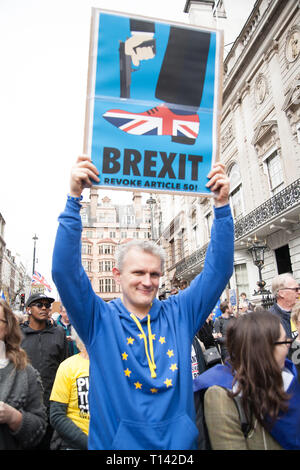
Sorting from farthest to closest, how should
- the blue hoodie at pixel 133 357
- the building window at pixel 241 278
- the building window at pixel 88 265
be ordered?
the building window at pixel 88 265 < the building window at pixel 241 278 < the blue hoodie at pixel 133 357

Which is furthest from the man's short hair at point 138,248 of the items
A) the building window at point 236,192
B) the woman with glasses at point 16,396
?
the building window at point 236,192

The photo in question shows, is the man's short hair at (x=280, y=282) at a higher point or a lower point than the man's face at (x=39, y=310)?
higher

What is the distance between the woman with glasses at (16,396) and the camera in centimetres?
220

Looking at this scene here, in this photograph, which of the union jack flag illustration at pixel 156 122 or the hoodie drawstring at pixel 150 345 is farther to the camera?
the union jack flag illustration at pixel 156 122

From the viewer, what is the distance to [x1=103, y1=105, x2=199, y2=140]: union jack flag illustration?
6.82ft

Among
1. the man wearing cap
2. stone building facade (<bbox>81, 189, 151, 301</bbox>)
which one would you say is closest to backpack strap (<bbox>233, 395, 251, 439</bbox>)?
the man wearing cap

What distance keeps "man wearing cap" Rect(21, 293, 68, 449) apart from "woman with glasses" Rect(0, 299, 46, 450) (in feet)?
4.84

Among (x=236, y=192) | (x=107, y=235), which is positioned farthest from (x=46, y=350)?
(x=107, y=235)

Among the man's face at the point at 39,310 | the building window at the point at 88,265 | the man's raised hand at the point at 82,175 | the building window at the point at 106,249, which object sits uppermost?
the building window at the point at 106,249

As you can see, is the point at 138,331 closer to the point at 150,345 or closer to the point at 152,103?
the point at 150,345

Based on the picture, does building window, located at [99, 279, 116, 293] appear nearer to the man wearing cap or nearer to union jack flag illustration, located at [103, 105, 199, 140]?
the man wearing cap

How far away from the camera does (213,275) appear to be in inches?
76.1

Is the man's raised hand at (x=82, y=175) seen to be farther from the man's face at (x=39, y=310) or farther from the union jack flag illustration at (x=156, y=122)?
the man's face at (x=39, y=310)

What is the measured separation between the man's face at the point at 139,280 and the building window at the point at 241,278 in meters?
19.5
